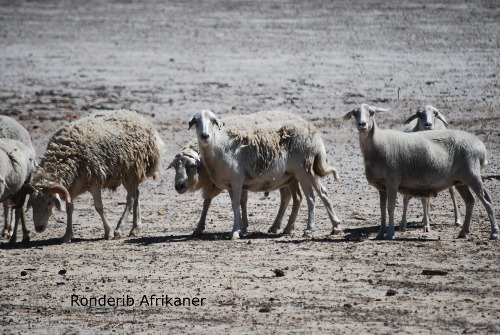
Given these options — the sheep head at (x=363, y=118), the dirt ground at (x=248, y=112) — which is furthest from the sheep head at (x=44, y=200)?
the sheep head at (x=363, y=118)

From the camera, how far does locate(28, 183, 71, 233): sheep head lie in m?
14.6

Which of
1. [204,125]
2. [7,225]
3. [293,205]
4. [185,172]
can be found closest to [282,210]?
[293,205]

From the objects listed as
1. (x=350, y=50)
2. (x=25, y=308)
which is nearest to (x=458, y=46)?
(x=350, y=50)

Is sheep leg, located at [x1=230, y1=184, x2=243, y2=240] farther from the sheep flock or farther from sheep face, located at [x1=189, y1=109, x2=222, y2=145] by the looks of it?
sheep face, located at [x1=189, y1=109, x2=222, y2=145]

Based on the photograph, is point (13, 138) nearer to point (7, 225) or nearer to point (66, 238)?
point (7, 225)

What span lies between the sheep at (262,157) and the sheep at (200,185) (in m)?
0.27

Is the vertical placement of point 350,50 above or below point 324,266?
above

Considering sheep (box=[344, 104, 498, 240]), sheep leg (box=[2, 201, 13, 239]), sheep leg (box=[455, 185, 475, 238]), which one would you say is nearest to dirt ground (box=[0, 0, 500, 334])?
sheep leg (box=[455, 185, 475, 238])

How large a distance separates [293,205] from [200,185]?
1.33 m

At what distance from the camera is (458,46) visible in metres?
25.3

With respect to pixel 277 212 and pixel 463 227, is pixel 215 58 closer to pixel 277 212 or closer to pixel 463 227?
pixel 277 212

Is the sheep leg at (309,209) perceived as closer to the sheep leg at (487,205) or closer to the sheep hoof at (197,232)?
the sheep hoof at (197,232)

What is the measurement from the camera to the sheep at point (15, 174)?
47.8 feet

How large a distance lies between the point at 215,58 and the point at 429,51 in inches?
198
